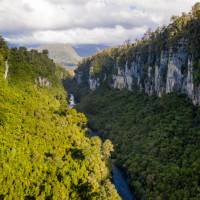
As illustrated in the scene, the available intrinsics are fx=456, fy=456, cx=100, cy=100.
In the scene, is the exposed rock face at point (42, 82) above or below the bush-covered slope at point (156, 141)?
above

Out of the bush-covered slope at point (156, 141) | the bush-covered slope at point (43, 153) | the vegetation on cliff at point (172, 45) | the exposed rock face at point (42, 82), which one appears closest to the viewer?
the bush-covered slope at point (43, 153)

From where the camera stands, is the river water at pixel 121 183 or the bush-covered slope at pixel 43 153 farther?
the river water at pixel 121 183

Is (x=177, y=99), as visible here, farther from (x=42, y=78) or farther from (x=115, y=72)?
(x=115, y=72)

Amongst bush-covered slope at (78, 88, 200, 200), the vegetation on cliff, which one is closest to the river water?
bush-covered slope at (78, 88, 200, 200)

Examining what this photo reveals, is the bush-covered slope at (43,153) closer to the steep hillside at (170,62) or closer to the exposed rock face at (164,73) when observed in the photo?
the exposed rock face at (164,73)

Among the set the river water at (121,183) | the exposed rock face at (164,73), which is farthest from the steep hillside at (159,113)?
the river water at (121,183)

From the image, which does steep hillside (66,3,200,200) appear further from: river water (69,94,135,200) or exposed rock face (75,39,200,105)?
river water (69,94,135,200)

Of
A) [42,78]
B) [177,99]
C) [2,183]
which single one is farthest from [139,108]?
[2,183]
